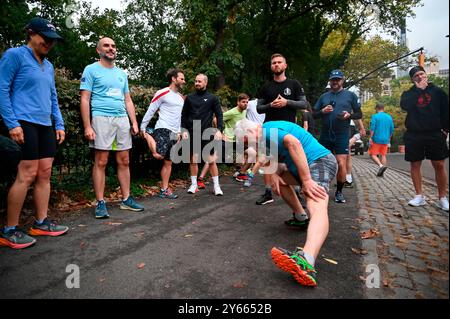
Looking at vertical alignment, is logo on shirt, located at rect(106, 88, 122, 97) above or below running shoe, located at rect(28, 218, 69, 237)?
above

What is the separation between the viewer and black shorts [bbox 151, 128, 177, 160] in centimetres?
507

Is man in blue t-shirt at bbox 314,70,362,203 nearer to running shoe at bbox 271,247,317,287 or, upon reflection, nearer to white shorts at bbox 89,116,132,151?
running shoe at bbox 271,247,317,287

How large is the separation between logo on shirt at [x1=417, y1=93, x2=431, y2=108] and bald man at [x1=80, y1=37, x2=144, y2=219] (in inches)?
131

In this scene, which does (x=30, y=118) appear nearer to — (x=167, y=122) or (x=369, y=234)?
(x=167, y=122)

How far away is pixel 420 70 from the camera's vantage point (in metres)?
2.88

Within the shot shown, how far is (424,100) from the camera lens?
2.40 metres

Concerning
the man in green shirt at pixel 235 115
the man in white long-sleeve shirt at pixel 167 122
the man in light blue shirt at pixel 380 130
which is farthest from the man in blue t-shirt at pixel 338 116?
the man in white long-sleeve shirt at pixel 167 122

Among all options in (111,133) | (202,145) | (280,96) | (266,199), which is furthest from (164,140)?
(280,96)

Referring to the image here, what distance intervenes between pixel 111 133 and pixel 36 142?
1010mm

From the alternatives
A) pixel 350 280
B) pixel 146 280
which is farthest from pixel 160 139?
pixel 350 280

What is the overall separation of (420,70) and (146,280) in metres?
3.08


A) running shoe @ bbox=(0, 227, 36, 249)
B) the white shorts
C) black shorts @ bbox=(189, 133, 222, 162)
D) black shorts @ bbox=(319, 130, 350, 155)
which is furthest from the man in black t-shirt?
running shoe @ bbox=(0, 227, 36, 249)
